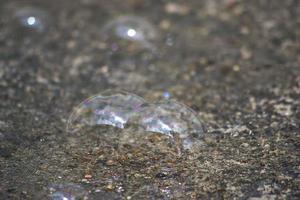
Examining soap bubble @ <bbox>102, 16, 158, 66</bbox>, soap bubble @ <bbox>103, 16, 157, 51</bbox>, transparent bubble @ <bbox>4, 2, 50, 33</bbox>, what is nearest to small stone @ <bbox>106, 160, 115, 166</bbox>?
Answer: soap bubble @ <bbox>102, 16, 158, 66</bbox>

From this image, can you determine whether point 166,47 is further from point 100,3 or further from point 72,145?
point 72,145

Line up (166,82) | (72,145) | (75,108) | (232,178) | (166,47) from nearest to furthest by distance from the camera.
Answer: (232,178) < (72,145) < (75,108) < (166,82) < (166,47)

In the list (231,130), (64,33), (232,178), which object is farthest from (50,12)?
(232,178)

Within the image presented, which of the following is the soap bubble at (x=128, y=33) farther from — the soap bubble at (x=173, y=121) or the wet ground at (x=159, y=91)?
the soap bubble at (x=173, y=121)

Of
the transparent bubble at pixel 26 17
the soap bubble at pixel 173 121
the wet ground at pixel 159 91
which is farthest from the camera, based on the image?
the transparent bubble at pixel 26 17

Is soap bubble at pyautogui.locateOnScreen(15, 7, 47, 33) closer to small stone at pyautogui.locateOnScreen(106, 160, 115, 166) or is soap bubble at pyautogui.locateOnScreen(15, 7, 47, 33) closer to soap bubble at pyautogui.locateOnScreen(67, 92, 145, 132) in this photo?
soap bubble at pyautogui.locateOnScreen(67, 92, 145, 132)

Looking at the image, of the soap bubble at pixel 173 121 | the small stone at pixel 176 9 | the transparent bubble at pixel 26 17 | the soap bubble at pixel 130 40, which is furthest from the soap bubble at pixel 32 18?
the soap bubble at pixel 173 121

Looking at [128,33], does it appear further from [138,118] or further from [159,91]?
[138,118]
